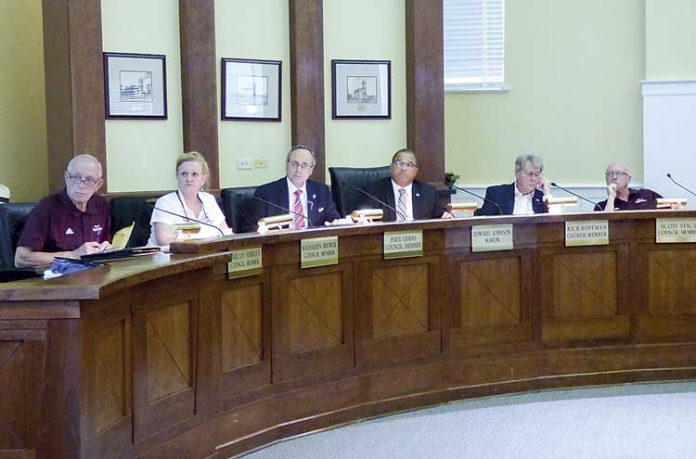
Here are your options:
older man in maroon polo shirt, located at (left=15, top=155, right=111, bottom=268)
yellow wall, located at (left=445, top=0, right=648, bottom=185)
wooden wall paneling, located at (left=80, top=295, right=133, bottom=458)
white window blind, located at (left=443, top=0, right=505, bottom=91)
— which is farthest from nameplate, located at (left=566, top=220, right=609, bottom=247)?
white window blind, located at (left=443, top=0, right=505, bottom=91)

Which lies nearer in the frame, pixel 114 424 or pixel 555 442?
pixel 114 424

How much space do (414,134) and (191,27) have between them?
171cm

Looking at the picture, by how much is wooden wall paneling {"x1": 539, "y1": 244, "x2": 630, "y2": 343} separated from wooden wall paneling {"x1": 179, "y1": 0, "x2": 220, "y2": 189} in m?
2.41

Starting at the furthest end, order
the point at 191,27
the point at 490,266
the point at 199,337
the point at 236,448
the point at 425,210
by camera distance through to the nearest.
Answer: the point at 191,27, the point at 425,210, the point at 490,266, the point at 236,448, the point at 199,337

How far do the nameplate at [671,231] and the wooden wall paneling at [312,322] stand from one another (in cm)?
160

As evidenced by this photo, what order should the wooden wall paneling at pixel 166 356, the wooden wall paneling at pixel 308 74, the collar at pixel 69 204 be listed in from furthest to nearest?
the wooden wall paneling at pixel 308 74 < the collar at pixel 69 204 < the wooden wall paneling at pixel 166 356

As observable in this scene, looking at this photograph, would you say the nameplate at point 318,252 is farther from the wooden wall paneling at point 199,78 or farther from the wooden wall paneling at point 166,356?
the wooden wall paneling at point 199,78

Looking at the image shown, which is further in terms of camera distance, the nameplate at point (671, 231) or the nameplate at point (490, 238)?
the nameplate at point (671, 231)

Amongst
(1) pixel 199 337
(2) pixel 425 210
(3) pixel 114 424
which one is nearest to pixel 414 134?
(2) pixel 425 210

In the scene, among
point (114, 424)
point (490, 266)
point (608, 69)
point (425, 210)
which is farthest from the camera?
point (608, 69)

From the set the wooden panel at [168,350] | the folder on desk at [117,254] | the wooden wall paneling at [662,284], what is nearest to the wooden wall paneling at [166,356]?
the wooden panel at [168,350]

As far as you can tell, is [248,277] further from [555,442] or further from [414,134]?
[414,134]

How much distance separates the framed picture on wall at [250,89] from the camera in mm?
6598

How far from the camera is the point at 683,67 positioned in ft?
24.7
